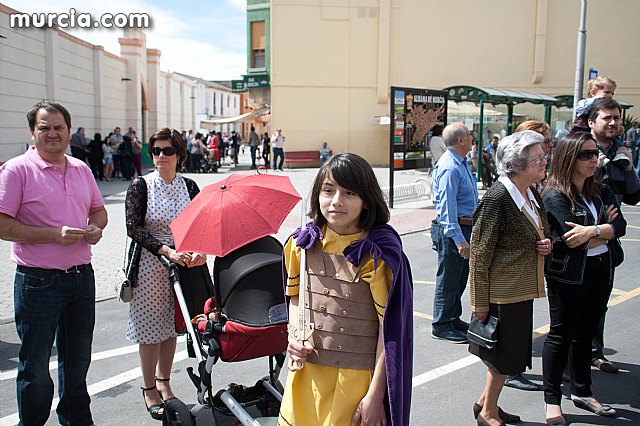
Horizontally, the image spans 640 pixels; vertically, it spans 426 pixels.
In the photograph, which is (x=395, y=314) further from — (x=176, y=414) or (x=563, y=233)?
(x=563, y=233)

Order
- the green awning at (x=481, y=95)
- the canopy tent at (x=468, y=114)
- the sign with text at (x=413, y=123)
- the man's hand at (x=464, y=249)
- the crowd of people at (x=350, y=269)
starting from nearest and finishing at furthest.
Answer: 1. the crowd of people at (x=350, y=269)
2. the man's hand at (x=464, y=249)
3. the sign with text at (x=413, y=123)
4. the green awning at (x=481, y=95)
5. the canopy tent at (x=468, y=114)

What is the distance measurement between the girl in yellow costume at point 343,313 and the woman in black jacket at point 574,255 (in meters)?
1.88

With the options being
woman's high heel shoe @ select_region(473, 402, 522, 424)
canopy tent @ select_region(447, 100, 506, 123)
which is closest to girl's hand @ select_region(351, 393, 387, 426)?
woman's high heel shoe @ select_region(473, 402, 522, 424)

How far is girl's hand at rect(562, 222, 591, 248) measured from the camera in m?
3.85

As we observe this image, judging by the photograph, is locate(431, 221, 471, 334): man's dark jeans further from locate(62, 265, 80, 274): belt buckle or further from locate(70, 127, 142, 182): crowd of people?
locate(70, 127, 142, 182): crowd of people

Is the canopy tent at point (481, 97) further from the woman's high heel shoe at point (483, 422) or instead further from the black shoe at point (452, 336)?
the woman's high heel shoe at point (483, 422)

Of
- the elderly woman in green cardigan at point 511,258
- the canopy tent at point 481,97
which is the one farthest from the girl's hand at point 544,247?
the canopy tent at point 481,97

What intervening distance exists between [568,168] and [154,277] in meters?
2.99

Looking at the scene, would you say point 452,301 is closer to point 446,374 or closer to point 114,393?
point 446,374

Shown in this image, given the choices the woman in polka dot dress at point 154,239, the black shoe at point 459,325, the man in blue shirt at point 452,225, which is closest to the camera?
the woman in polka dot dress at point 154,239

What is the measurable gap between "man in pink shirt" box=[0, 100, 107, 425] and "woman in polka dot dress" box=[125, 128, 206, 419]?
0.43 meters

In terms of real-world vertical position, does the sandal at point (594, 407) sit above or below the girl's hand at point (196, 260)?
below

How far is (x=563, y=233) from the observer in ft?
13.0

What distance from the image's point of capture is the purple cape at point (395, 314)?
2.42 metres
